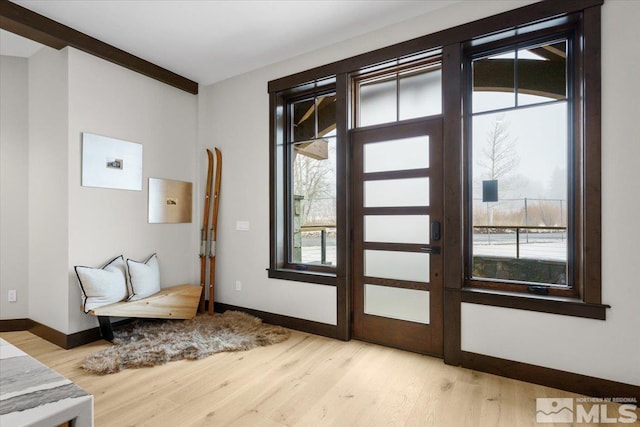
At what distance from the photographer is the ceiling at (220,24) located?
2656 mm

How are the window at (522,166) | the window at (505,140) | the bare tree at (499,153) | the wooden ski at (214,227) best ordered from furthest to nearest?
1. the wooden ski at (214,227)
2. the bare tree at (499,153)
3. the window at (522,166)
4. the window at (505,140)

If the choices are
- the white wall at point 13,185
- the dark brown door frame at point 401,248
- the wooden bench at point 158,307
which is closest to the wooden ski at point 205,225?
the wooden bench at point 158,307

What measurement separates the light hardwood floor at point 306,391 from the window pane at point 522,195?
871 millimetres

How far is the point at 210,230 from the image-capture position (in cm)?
404

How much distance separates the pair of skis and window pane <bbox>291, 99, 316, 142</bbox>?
1.04 metres

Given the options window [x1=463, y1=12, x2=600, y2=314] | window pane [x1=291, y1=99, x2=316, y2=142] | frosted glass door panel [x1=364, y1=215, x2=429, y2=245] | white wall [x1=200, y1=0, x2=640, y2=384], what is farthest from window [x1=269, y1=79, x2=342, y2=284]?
window [x1=463, y1=12, x2=600, y2=314]

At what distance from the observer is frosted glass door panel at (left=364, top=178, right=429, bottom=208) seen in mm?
2869

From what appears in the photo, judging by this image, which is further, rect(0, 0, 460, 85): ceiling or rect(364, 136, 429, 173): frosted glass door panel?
rect(364, 136, 429, 173): frosted glass door panel

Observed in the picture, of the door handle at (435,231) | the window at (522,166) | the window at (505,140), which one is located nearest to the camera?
the window at (505,140)

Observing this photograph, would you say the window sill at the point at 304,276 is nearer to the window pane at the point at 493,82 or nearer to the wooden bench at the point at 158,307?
the wooden bench at the point at 158,307

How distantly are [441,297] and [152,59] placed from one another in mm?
3793

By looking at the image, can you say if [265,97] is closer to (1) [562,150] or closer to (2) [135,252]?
(2) [135,252]

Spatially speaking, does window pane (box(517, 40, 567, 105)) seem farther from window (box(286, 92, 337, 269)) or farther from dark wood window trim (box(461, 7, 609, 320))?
window (box(286, 92, 337, 269))

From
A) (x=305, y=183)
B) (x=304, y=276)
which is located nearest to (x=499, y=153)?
(x=305, y=183)
